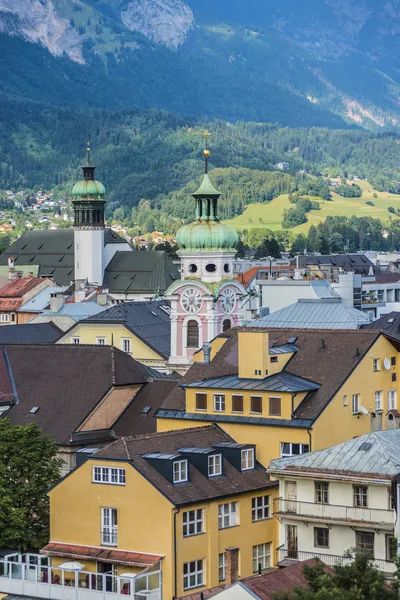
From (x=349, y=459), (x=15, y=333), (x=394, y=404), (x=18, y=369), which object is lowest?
(x=349, y=459)

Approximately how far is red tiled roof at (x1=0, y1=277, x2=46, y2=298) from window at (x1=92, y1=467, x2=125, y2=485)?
4964 inches

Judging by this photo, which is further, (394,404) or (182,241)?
(182,241)

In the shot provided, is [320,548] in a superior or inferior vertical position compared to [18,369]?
inferior

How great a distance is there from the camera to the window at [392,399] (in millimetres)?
64438

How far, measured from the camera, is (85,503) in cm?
5531

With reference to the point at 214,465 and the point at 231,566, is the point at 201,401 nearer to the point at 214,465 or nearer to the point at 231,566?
the point at 214,465

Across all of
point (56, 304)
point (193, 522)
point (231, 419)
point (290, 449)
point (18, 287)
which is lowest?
point (193, 522)

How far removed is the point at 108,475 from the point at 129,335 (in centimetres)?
5297

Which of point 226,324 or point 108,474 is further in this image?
point 226,324

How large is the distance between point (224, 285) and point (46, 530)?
49.0 meters

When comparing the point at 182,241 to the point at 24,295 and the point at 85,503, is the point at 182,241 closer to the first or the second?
the point at 85,503

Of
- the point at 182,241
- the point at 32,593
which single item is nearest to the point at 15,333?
the point at 182,241

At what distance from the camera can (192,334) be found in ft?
345

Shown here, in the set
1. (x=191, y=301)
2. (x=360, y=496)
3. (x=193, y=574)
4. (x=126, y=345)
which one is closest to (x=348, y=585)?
(x=360, y=496)
